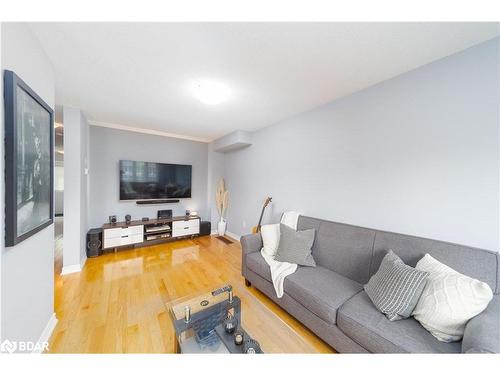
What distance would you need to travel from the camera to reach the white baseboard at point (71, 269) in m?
2.37

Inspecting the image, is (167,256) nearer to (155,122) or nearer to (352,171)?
(155,122)

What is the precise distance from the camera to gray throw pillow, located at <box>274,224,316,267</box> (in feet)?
6.15

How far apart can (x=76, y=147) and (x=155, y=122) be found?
3.64ft

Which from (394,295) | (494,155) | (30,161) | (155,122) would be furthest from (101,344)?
(494,155)

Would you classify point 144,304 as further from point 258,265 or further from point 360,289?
point 360,289

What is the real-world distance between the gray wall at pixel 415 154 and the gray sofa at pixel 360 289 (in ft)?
0.69

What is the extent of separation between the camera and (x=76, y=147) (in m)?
2.40

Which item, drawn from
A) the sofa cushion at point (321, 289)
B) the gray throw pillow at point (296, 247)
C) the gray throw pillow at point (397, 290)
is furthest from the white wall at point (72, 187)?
the gray throw pillow at point (397, 290)

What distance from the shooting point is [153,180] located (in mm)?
3568

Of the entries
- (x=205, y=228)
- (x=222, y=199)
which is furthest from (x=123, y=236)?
(x=222, y=199)

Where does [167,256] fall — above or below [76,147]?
below

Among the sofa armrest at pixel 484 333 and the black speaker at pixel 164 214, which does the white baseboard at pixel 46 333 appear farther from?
the sofa armrest at pixel 484 333

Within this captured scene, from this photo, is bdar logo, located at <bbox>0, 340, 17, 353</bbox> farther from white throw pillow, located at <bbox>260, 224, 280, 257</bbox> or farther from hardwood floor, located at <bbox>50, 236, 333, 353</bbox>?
white throw pillow, located at <bbox>260, 224, 280, 257</bbox>
